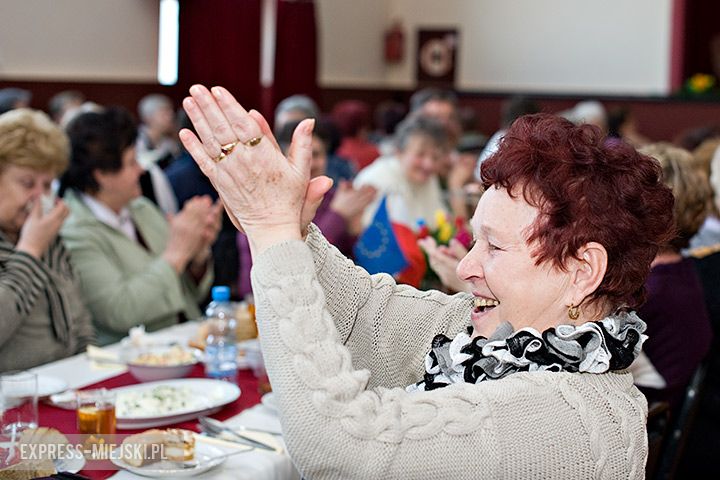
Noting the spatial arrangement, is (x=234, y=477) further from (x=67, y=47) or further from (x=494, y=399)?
(x=67, y=47)

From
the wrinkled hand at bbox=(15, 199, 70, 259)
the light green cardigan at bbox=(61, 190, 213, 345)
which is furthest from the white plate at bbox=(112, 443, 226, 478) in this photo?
the light green cardigan at bbox=(61, 190, 213, 345)

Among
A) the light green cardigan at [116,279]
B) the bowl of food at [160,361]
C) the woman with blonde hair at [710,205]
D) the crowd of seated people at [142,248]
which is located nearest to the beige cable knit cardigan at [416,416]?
the crowd of seated people at [142,248]

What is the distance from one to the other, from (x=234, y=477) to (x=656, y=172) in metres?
0.93

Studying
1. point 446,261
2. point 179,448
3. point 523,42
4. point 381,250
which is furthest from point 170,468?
point 523,42

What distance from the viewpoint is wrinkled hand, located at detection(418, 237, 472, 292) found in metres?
2.65

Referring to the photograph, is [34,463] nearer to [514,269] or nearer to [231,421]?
[231,421]

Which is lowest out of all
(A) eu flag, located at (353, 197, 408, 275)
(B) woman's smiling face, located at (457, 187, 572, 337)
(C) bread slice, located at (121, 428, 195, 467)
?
(C) bread slice, located at (121, 428, 195, 467)

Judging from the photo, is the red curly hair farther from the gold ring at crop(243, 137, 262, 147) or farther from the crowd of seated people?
the gold ring at crop(243, 137, 262, 147)

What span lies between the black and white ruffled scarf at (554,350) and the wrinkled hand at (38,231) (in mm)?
1648

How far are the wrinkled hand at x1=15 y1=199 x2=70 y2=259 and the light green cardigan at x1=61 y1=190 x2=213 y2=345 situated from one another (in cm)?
45

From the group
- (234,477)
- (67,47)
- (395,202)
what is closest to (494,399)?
(234,477)

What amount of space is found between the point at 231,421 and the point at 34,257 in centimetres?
91

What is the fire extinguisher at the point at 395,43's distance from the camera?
13070mm

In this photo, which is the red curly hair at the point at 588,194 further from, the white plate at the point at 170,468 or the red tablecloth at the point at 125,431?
the red tablecloth at the point at 125,431
